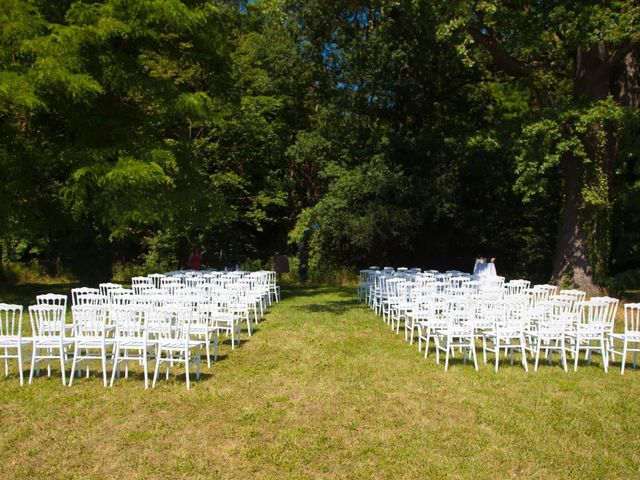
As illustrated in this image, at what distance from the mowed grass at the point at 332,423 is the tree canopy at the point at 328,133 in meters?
9.00

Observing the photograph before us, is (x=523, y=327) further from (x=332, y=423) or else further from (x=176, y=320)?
(x=176, y=320)

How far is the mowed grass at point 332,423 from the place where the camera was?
17.5 feet

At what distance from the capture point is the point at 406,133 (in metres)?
24.6

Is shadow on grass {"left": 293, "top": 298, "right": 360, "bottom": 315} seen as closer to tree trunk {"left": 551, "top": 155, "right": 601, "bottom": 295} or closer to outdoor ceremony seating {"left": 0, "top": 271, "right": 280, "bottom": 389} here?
outdoor ceremony seating {"left": 0, "top": 271, "right": 280, "bottom": 389}

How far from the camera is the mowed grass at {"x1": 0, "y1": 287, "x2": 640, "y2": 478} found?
534 cm

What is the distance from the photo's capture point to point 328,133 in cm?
2588

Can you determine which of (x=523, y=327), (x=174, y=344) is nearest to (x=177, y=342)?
(x=174, y=344)

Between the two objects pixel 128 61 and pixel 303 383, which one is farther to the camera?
pixel 128 61

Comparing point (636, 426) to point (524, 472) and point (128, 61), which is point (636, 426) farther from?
point (128, 61)

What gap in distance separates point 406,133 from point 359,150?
6.92 ft

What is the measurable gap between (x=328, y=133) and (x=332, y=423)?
20.6m

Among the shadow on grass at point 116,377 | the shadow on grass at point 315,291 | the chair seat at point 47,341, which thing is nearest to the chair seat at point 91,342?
the chair seat at point 47,341

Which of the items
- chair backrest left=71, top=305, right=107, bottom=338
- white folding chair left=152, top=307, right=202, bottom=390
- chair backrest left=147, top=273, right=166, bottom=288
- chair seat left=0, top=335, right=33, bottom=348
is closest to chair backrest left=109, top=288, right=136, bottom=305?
chair backrest left=71, top=305, right=107, bottom=338

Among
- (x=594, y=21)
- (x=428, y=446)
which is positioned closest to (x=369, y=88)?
(x=594, y=21)
